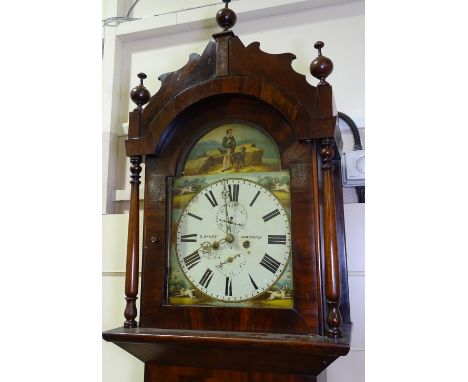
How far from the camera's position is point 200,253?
2.81 feet

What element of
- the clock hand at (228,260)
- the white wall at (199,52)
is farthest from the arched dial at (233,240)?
the white wall at (199,52)

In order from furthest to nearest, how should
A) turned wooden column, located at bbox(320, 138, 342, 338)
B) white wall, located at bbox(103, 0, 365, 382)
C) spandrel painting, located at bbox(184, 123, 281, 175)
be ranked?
white wall, located at bbox(103, 0, 365, 382) < spandrel painting, located at bbox(184, 123, 281, 175) < turned wooden column, located at bbox(320, 138, 342, 338)

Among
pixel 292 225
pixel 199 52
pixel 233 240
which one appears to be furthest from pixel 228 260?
pixel 199 52

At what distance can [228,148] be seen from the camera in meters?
0.88

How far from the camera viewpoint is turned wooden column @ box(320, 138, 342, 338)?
727 millimetres

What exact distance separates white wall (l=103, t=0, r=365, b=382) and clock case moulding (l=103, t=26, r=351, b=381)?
0.42 ft

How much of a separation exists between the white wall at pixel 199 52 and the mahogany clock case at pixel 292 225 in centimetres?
17

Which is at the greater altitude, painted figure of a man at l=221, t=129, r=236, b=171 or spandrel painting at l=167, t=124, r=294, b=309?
painted figure of a man at l=221, t=129, r=236, b=171

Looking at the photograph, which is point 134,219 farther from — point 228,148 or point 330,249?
point 330,249

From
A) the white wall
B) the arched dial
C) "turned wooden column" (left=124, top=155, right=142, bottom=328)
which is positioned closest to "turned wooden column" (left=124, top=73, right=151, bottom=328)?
"turned wooden column" (left=124, top=155, right=142, bottom=328)

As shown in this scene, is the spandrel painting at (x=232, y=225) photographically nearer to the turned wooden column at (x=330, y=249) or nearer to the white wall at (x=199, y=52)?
the turned wooden column at (x=330, y=249)

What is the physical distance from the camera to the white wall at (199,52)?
3.38ft

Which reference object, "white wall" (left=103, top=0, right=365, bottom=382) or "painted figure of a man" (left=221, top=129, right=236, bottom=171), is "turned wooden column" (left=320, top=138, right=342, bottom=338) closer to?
"painted figure of a man" (left=221, top=129, right=236, bottom=171)

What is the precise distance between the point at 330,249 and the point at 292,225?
0.08 meters
